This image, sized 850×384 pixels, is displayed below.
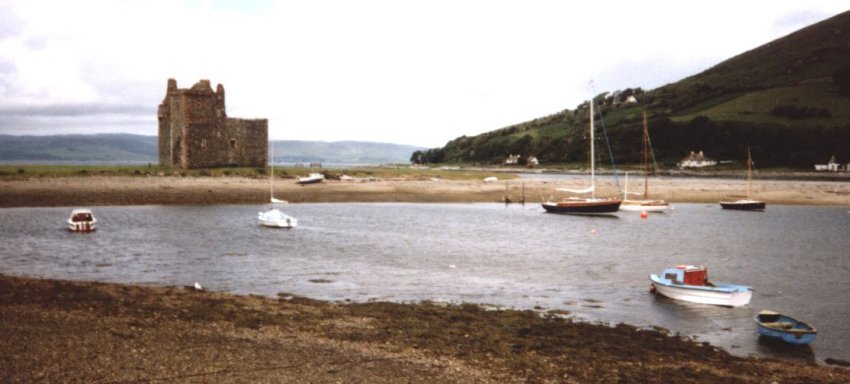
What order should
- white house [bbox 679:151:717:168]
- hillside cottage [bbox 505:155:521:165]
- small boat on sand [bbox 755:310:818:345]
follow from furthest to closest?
hillside cottage [bbox 505:155:521:165] < white house [bbox 679:151:717:168] < small boat on sand [bbox 755:310:818:345]

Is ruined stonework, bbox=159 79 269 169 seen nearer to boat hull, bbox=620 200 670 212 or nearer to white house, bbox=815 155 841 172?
boat hull, bbox=620 200 670 212

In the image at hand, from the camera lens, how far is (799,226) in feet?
155

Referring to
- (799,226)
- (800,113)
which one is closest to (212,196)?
(799,226)

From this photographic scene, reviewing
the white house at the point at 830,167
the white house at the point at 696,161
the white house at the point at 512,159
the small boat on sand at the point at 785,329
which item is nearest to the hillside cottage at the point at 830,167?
the white house at the point at 830,167

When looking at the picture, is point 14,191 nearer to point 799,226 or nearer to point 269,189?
point 269,189

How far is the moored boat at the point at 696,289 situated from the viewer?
2033 centimetres

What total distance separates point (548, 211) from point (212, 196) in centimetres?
2758

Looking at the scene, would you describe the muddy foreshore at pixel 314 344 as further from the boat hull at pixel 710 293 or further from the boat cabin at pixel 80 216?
the boat cabin at pixel 80 216

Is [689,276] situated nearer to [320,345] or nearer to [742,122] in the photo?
[320,345]

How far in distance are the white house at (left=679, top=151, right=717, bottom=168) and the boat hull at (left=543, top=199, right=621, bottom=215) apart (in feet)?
268

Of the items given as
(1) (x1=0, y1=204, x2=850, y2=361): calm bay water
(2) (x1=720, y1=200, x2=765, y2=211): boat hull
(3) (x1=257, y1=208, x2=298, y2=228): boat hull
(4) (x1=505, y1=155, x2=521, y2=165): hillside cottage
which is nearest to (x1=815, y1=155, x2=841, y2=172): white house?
(2) (x1=720, y1=200, x2=765, y2=211): boat hull

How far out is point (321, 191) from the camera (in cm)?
6084

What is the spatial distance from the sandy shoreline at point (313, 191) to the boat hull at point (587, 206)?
1166 cm

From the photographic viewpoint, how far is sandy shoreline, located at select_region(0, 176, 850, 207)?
163 ft
